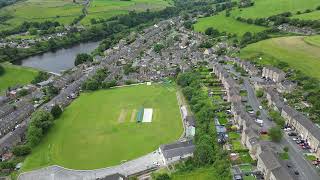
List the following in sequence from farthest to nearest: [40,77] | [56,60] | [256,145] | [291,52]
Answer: [56,60] < [291,52] < [40,77] < [256,145]

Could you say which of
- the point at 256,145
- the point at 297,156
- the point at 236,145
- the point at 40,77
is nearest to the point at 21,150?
the point at 236,145

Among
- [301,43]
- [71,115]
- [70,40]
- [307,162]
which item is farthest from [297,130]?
[70,40]

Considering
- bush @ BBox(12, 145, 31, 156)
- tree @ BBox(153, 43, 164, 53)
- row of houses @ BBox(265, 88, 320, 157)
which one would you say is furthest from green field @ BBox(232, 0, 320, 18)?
bush @ BBox(12, 145, 31, 156)

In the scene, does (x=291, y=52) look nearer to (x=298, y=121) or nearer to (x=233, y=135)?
(x=298, y=121)

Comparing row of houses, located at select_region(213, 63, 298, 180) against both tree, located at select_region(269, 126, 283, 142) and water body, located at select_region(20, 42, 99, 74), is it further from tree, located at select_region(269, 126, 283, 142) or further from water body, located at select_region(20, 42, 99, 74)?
water body, located at select_region(20, 42, 99, 74)

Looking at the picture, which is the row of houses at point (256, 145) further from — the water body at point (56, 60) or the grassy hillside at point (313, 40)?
the water body at point (56, 60)

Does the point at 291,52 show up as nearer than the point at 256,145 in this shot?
No

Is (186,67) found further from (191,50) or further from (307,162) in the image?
(307,162)
